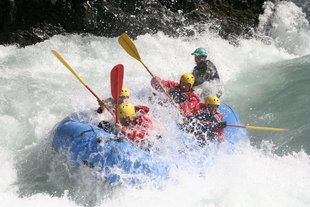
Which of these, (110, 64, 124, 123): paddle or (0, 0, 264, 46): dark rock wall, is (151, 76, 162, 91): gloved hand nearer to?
(110, 64, 124, 123): paddle

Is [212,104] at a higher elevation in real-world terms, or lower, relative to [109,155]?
higher

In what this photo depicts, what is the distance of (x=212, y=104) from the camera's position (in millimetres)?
6332

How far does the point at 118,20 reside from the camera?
33.1ft

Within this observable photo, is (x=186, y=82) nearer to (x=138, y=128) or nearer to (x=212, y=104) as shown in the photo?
(x=212, y=104)

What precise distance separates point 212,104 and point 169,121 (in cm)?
62

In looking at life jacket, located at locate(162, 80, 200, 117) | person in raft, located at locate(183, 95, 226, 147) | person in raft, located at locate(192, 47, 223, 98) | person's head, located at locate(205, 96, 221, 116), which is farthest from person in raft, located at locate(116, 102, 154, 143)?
person in raft, located at locate(192, 47, 223, 98)

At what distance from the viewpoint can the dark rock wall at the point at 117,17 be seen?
30.5 feet

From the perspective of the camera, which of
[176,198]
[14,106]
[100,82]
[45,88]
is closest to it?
[176,198]

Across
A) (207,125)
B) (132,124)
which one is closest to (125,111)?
(132,124)

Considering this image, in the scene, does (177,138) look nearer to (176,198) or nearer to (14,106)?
(176,198)

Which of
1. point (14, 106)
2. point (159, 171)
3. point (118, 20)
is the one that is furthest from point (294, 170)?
point (118, 20)

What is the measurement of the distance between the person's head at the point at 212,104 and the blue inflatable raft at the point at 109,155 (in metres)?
1.17

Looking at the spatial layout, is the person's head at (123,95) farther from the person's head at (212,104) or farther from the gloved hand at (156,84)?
the person's head at (212,104)

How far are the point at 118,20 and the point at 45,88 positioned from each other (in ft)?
8.97
